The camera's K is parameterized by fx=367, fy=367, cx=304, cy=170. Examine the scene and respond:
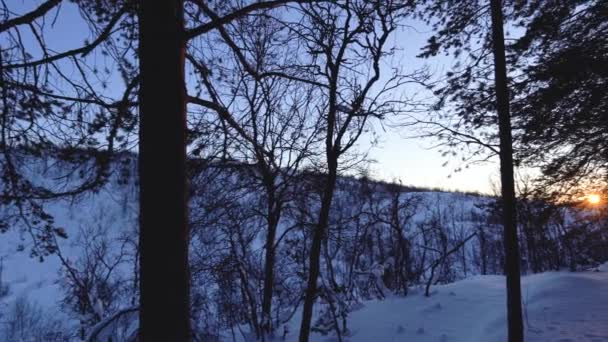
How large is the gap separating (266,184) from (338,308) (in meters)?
3.53

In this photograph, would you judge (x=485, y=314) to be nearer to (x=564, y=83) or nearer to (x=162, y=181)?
(x=564, y=83)

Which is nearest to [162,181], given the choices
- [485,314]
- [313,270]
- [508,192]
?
[313,270]

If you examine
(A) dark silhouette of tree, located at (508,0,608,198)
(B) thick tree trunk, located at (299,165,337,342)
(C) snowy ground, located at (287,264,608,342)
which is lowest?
(C) snowy ground, located at (287,264,608,342)

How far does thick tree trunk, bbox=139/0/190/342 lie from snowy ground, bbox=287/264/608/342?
22.5 ft

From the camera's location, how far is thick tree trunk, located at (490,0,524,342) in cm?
575

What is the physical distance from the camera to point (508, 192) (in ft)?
19.6

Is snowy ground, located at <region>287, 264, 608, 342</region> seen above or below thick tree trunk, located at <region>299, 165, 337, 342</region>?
below

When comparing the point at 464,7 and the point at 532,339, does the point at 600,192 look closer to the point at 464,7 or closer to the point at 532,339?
the point at 532,339

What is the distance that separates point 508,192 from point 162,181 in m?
5.60

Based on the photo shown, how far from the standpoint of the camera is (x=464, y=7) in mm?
6973

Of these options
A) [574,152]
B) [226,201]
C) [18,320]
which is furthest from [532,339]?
[18,320]

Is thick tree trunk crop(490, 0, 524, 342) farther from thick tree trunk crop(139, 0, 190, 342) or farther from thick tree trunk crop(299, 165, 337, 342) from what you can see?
thick tree trunk crop(139, 0, 190, 342)

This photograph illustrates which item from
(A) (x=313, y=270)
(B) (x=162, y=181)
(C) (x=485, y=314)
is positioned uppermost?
(B) (x=162, y=181)

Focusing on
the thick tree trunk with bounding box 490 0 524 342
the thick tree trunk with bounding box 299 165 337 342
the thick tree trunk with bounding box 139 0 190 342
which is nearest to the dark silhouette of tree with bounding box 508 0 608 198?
the thick tree trunk with bounding box 490 0 524 342
